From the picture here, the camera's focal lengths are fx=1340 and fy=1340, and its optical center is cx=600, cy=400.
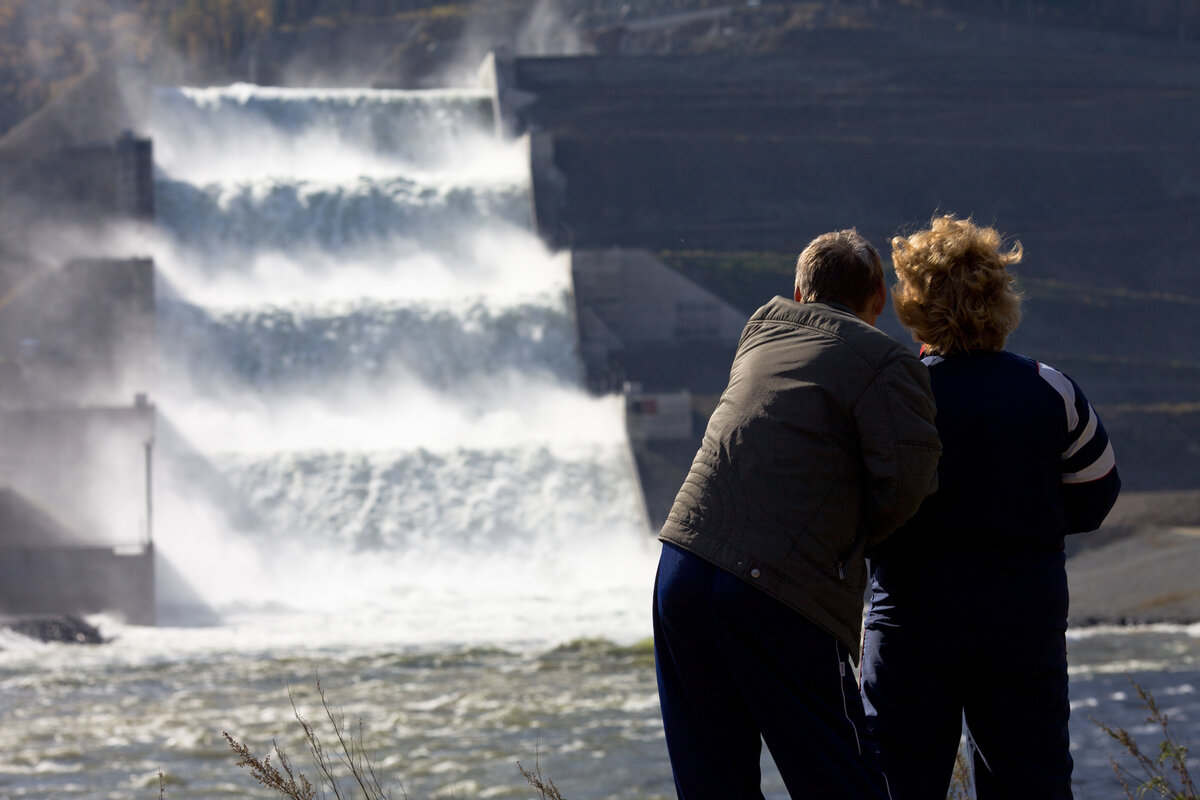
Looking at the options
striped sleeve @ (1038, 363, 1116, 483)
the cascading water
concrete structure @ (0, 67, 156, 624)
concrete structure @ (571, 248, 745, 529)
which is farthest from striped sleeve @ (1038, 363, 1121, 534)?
concrete structure @ (571, 248, 745, 529)

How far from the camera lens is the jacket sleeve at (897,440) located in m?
2.33

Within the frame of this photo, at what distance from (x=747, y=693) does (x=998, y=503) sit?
1.97 ft

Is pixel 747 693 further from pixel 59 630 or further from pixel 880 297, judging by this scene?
pixel 59 630

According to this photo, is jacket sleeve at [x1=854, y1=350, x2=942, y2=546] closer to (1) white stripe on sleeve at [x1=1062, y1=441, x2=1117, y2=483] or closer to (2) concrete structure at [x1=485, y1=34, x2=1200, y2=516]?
(1) white stripe on sleeve at [x1=1062, y1=441, x2=1117, y2=483]

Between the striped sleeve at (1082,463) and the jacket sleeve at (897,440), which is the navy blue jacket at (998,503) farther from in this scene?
the jacket sleeve at (897,440)

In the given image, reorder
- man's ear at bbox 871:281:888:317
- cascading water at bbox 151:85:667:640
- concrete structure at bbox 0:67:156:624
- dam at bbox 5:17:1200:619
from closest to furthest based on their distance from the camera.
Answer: man's ear at bbox 871:281:888:317, concrete structure at bbox 0:67:156:624, cascading water at bbox 151:85:667:640, dam at bbox 5:17:1200:619

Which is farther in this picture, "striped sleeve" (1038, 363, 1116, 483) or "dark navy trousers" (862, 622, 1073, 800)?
"striped sleeve" (1038, 363, 1116, 483)

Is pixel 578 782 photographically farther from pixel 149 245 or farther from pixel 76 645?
pixel 149 245

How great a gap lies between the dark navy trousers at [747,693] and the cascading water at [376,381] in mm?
11215

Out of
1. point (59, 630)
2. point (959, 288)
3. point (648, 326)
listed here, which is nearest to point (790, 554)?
point (959, 288)

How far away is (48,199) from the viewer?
85.8ft

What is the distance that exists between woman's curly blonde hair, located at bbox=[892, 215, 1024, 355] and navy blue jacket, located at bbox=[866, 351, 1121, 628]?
5 cm

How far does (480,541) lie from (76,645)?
5.55 m

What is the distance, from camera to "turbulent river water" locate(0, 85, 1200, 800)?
946cm
